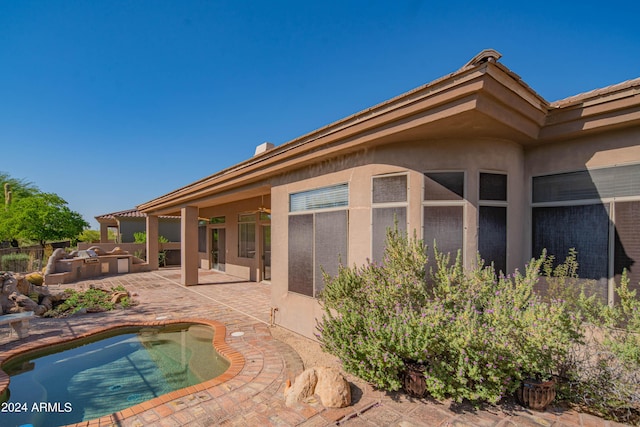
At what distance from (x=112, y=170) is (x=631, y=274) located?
32.6m

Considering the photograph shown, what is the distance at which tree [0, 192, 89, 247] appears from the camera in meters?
24.2

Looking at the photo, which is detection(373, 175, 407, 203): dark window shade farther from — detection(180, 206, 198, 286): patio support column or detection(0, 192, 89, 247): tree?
detection(0, 192, 89, 247): tree

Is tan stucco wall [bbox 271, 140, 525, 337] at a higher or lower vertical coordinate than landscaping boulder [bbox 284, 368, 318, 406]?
higher

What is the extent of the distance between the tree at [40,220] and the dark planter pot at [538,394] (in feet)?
113

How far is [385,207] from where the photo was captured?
17.6 ft

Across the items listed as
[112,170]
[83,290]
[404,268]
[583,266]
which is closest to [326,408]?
[404,268]

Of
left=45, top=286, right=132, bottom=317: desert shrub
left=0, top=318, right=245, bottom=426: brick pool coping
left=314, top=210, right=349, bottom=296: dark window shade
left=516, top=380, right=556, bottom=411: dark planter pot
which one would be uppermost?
left=314, top=210, right=349, bottom=296: dark window shade

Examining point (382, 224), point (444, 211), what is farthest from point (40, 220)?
point (444, 211)

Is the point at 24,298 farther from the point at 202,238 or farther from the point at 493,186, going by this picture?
the point at 493,186

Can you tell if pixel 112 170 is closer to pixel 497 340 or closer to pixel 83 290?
pixel 83 290

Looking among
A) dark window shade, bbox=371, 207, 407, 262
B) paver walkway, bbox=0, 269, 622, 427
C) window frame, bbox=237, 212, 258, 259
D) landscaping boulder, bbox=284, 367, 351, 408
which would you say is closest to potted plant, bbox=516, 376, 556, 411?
paver walkway, bbox=0, 269, 622, 427

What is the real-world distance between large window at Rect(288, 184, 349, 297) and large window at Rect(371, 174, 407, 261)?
67 cm

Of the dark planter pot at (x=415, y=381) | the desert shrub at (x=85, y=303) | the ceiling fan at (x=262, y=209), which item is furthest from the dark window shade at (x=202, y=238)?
the dark planter pot at (x=415, y=381)

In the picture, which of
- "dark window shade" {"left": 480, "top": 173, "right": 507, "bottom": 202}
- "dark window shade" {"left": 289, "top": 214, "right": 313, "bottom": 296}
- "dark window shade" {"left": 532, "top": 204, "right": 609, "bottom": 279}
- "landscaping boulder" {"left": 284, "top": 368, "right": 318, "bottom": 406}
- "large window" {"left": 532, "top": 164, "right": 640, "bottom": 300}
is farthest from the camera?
"dark window shade" {"left": 289, "top": 214, "right": 313, "bottom": 296}
